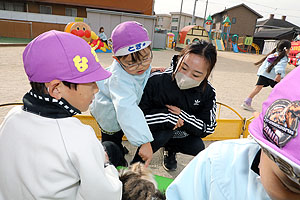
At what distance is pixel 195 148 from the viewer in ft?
7.05

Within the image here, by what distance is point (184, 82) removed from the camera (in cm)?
181

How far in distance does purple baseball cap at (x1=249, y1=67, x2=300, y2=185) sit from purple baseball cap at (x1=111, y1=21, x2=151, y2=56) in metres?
1.28

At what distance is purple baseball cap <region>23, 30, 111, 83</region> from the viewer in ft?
3.12

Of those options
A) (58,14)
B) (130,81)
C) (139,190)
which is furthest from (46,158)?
(58,14)

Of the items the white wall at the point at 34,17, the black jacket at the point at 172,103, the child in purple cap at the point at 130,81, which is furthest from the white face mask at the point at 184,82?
the white wall at the point at 34,17

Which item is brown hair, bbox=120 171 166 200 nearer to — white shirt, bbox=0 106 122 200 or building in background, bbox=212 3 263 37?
white shirt, bbox=0 106 122 200

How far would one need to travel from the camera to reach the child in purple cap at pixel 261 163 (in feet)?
1.53

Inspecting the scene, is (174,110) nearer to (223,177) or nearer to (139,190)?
(139,190)

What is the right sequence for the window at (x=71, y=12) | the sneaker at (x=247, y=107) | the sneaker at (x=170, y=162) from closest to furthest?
the sneaker at (x=170, y=162) < the sneaker at (x=247, y=107) < the window at (x=71, y=12)

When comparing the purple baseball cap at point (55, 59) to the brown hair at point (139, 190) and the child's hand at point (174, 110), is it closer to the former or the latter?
the brown hair at point (139, 190)

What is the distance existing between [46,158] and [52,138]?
91 millimetres

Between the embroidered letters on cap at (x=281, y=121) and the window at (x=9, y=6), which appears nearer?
the embroidered letters on cap at (x=281, y=121)

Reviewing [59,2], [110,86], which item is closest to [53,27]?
[59,2]

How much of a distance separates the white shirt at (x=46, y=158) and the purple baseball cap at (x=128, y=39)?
0.87 m
